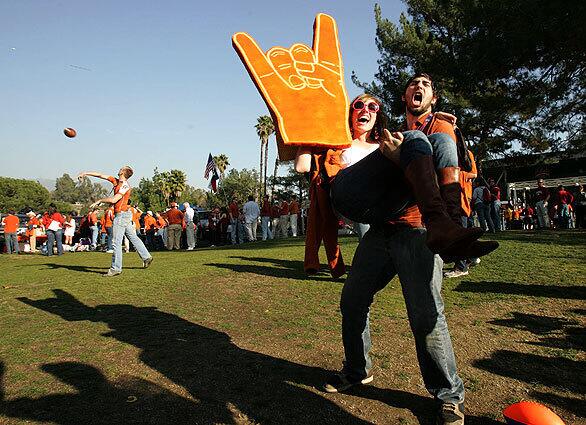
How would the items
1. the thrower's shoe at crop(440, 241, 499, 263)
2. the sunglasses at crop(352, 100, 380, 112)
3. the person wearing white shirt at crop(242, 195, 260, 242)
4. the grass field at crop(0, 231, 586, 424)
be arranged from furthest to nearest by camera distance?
the person wearing white shirt at crop(242, 195, 260, 242), the sunglasses at crop(352, 100, 380, 112), the grass field at crop(0, 231, 586, 424), the thrower's shoe at crop(440, 241, 499, 263)

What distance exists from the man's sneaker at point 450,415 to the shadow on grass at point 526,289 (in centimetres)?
339

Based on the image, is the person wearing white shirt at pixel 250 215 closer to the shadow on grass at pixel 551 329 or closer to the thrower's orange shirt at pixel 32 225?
the thrower's orange shirt at pixel 32 225

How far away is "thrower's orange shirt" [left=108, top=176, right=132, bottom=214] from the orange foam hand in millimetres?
5622

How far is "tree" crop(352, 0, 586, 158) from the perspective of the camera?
1361 centimetres

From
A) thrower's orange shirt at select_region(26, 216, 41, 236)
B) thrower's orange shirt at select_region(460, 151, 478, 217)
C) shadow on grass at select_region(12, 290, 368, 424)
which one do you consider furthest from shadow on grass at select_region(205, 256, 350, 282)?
thrower's orange shirt at select_region(26, 216, 41, 236)

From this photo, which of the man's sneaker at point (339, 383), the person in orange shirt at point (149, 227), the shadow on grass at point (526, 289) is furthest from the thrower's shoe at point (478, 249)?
the person in orange shirt at point (149, 227)

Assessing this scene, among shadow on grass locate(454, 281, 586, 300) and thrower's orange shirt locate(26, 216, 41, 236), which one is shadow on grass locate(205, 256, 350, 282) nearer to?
shadow on grass locate(454, 281, 586, 300)

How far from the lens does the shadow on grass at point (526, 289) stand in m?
4.98

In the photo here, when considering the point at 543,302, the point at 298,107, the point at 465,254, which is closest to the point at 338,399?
the point at 465,254

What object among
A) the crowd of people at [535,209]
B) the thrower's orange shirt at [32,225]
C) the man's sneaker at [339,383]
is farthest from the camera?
the thrower's orange shirt at [32,225]

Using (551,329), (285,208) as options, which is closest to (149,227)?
(285,208)

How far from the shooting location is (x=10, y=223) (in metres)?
16.8

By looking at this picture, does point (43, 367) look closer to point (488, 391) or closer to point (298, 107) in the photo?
point (298, 107)

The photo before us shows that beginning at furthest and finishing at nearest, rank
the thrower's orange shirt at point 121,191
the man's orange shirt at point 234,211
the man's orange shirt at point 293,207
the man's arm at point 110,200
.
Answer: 1. the man's orange shirt at point 293,207
2. the man's orange shirt at point 234,211
3. the thrower's orange shirt at point 121,191
4. the man's arm at point 110,200
